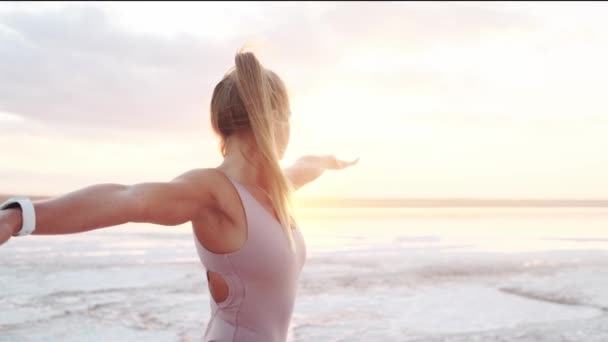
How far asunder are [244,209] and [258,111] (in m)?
0.32

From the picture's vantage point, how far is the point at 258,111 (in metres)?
1.94

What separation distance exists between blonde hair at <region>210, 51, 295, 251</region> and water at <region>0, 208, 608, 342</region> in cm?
399

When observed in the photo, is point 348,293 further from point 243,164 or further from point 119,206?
point 119,206

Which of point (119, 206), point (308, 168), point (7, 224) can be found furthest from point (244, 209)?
point (308, 168)

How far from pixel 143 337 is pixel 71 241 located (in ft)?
33.5

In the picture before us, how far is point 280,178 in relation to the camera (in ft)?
6.72

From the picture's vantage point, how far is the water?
19.8ft

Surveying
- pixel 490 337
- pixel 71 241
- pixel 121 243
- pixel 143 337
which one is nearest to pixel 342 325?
pixel 490 337

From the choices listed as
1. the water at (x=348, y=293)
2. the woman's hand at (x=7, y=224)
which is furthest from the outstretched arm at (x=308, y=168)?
the water at (x=348, y=293)

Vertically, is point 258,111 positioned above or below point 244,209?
above

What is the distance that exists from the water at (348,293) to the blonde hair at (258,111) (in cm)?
399

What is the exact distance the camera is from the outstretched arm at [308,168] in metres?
3.23

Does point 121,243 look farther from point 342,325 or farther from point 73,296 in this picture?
point 342,325

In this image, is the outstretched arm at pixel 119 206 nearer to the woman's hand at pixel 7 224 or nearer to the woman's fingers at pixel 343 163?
the woman's hand at pixel 7 224
